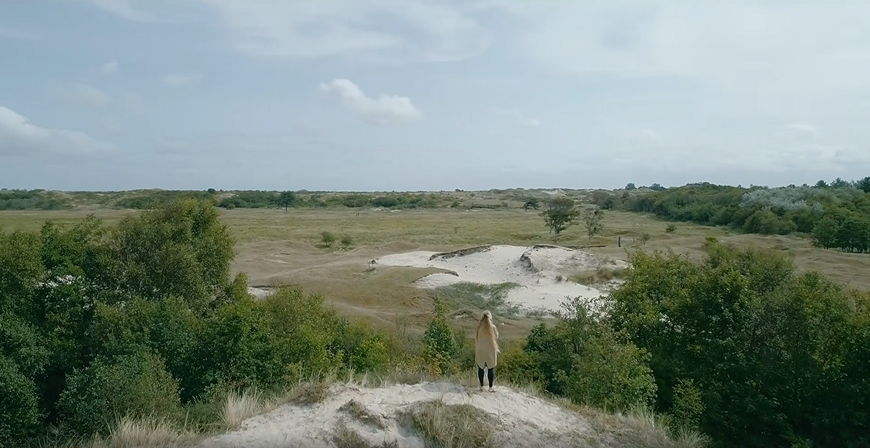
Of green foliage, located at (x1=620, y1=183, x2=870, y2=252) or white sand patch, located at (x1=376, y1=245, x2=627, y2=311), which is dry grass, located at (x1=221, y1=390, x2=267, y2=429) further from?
green foliage, located at (x1=620, y1=183, x2=870, y2=252)

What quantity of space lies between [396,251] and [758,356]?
42.0m

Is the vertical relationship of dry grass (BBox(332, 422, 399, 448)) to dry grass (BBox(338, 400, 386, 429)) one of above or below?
below

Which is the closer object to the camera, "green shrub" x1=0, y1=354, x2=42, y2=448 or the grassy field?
"green shrub" x1=0, y1=354, x2=42, y2=448

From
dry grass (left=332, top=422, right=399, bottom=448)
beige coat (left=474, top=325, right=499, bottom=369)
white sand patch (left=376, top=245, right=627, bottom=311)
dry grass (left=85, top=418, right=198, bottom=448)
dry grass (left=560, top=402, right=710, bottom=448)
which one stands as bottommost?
white sand patch (left=376, top=245, right=627, bottom=311)

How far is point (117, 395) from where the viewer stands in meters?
12.8

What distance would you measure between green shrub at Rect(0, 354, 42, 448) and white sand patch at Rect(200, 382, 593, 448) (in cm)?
819

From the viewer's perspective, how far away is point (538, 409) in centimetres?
1159

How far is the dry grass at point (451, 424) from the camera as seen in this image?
9828 millimetres

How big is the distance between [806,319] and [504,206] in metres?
127

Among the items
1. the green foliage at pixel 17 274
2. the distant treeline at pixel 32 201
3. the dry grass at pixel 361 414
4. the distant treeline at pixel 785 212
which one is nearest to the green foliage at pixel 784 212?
the distant treeline at pixel 785 212

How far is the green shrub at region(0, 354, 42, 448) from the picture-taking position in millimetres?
14898

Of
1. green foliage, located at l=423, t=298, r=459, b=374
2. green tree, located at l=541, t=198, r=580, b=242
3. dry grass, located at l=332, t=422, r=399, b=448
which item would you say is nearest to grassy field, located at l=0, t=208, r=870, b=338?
green tree, located at l=541, t=198, r=580, b=242

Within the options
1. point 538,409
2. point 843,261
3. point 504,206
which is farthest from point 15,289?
point 504,206

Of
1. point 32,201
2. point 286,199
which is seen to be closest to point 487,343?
point 286,199
